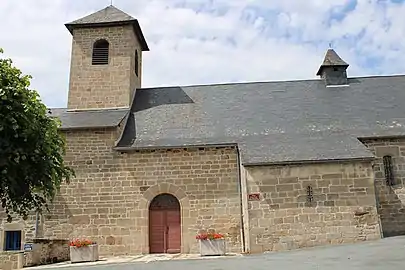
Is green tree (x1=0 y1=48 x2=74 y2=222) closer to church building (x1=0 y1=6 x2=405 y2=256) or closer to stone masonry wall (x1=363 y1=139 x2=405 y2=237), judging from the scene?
church building (x1=0 y1=6 x2=405 y2=256)

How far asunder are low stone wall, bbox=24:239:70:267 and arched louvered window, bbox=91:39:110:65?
26.8ft

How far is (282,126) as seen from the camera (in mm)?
16281

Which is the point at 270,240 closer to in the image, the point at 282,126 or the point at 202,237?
the point at 202,237

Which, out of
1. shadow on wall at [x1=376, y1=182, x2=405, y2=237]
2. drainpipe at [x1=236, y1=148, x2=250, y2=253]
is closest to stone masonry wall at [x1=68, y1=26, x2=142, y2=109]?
drainpipe at [x1=236, y1=148, x2=250, y2=253]

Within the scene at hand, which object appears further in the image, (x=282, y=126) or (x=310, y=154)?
(x=282, y=126)

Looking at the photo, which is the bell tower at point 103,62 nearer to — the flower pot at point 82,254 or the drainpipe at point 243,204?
the drainpipe at point 243,204

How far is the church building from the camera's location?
12992mm

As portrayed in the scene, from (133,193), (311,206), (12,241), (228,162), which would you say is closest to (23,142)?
(133,193)

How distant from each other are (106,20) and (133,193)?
8572 mm

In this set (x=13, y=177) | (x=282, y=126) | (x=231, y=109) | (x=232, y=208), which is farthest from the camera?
(x=231, y=109)

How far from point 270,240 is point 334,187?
2.48 metres

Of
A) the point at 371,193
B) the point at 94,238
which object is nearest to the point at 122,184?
the point at 94,238

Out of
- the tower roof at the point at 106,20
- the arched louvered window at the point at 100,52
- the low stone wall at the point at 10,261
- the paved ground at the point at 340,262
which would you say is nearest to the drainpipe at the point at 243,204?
the paved ground at the point at 340,262

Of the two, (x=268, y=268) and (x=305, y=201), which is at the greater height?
(x=305, y=201)
